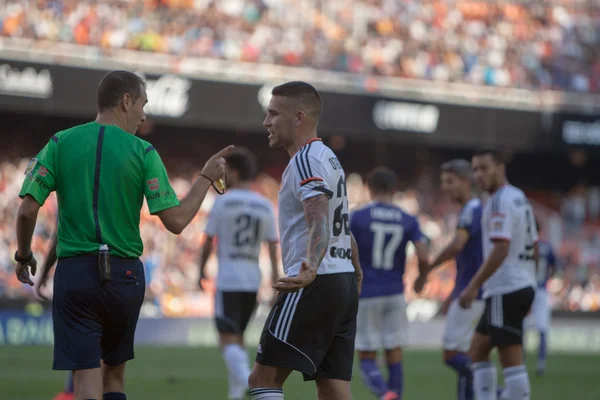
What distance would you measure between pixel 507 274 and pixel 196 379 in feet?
20.9

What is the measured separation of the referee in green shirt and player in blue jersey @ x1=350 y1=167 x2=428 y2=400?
4093mm

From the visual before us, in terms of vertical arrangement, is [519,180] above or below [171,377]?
above

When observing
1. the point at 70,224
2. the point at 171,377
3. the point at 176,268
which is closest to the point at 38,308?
the point at 176,268

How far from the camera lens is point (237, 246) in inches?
403

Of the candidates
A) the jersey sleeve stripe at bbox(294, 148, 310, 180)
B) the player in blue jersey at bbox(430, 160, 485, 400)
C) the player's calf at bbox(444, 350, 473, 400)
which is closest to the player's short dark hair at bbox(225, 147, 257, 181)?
the player in blue jersey at bbox(430, 160, 485, 400)

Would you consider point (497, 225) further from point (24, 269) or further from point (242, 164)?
point (24, 269)

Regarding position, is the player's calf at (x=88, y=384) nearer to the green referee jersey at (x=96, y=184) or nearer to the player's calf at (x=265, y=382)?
the green referee jersey at (x=96, y=184)

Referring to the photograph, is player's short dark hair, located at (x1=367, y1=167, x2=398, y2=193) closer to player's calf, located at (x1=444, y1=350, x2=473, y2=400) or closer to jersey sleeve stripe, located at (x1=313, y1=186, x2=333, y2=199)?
player's calf, located at (x1=444, y1=350, x2=473, y2=400)

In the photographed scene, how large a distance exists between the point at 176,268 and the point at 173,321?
255cm

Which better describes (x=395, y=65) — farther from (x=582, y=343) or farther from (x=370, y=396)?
(x=370, y=396)

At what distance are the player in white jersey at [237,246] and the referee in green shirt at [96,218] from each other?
15.2ft

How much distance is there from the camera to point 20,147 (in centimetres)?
2358

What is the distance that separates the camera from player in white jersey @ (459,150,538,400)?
781 cm

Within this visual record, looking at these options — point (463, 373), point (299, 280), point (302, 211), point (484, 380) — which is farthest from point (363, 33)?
point (299, 280)
